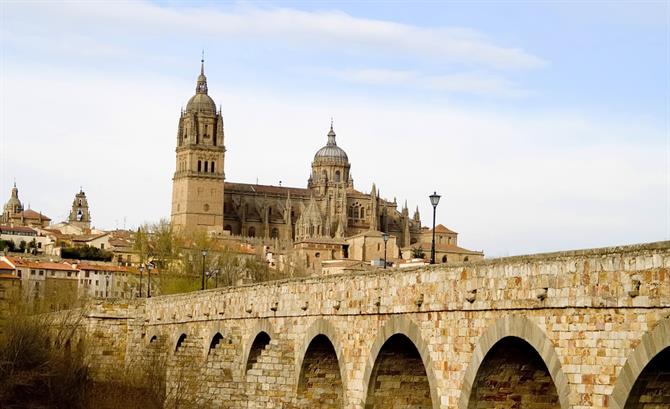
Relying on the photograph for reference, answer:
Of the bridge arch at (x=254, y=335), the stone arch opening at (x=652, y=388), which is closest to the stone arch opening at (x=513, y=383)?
the stone arch opening at (x=652, y=388)

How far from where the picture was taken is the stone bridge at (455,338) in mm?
17438

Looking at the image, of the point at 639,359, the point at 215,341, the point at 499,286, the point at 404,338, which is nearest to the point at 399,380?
the point at 404,338

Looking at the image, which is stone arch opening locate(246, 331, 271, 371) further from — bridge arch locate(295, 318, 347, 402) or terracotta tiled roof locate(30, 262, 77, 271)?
terracotta tiled roof locate(30, 262, 77, 271)

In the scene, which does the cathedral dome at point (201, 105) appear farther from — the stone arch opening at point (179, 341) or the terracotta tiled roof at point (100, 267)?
the stone arch opening at point (179, 341)

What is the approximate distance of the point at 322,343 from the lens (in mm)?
30672

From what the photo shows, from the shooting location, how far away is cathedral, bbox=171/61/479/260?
18400cm

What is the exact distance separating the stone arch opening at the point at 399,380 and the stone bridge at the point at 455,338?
0.09ft

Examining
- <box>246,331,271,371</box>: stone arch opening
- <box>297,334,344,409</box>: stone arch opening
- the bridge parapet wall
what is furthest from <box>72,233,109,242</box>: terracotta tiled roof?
<box>297,334,344,409</box>: stone arch opening

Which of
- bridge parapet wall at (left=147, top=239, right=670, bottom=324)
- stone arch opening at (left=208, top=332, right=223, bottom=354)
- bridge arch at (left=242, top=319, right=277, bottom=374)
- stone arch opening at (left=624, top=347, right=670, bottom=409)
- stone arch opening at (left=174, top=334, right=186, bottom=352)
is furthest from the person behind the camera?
stone arch opening at (left=174, top=334, right=186, bottom=352)

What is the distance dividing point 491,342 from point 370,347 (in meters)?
5.77

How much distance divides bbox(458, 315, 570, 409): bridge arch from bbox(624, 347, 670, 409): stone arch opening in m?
1.35

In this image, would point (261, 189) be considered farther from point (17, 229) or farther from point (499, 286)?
point (499, 286)

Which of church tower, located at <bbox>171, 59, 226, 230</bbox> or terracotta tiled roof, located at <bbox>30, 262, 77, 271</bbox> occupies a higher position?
church tower, located at <bbox>171, 59, 226, 230</bbox>

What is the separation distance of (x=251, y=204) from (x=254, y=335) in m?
159
